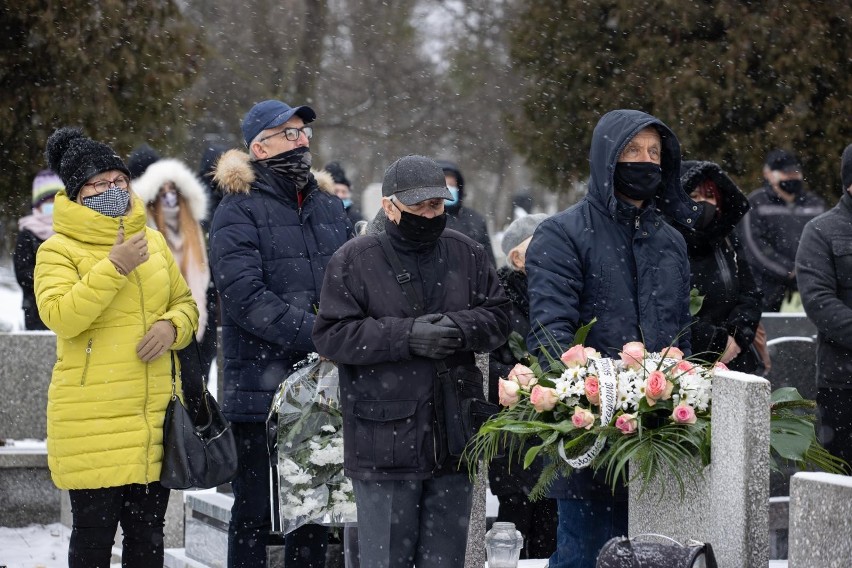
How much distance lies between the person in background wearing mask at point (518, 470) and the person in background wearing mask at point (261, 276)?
105 cm

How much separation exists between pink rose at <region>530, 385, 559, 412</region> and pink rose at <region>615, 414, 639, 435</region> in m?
0.24

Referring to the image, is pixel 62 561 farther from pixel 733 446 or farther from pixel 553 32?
pixel 553 32

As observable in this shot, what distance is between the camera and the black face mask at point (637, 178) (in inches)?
197

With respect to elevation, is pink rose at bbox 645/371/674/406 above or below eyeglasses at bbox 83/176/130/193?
below

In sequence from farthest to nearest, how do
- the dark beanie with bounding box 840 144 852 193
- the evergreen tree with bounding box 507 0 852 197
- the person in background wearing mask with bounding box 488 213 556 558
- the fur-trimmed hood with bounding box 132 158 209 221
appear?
the evergreen tree with bounding box 507 0 852 197
the fur-trimmed hood with bounding box 132 158 209 221
the dark beanie with bounding box 840 144 852 193
the person in background wearing mask with bounding box 488 213 556 558

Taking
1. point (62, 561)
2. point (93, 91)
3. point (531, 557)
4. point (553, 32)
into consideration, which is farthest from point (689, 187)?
point (553, 32)

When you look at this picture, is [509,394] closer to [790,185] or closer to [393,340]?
[393,340]

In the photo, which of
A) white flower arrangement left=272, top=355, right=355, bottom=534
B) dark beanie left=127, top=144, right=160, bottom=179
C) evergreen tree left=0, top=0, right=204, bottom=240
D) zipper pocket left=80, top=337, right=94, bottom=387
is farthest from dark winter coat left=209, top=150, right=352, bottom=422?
evergreen tree left=0, top=0, right=204, bottom=240

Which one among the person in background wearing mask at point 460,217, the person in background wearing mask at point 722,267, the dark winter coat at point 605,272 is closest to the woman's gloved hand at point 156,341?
the dark winter coat at point 605,272

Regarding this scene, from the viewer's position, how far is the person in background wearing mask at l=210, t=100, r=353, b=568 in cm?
586

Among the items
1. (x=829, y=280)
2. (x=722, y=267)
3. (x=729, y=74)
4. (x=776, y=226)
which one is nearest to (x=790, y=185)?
(x=776, y=226)

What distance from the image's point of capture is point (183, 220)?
27.9 feet

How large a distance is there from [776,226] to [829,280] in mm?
4062

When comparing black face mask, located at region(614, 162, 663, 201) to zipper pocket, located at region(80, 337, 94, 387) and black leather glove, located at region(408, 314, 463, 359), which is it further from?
zipper pocket, located at region(80, 337, 94, 387)
